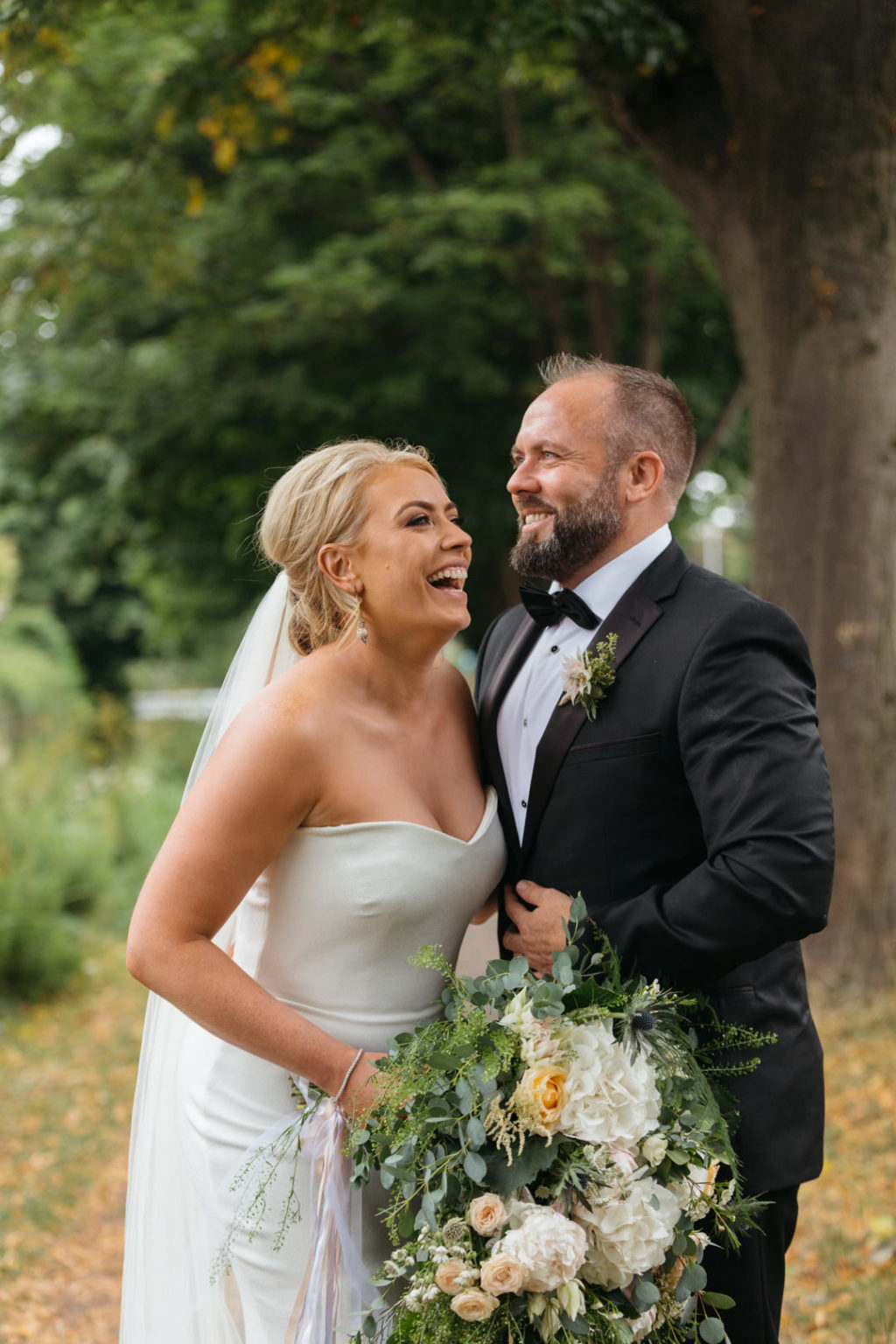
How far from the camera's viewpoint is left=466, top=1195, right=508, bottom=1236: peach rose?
83.3 inches

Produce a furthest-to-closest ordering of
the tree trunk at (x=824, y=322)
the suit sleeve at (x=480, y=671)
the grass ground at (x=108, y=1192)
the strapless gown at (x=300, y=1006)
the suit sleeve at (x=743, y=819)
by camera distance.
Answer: the tree trunk at (x=824, y=322), the grass ground at (x=108, y=1192), the suit sleeve at (x=480, y=671), the strapless gown at (x=300, y=1006), the suit sleeve at (x=743, y=819)

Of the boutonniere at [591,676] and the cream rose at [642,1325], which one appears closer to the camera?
the cream rose at [642,1325]

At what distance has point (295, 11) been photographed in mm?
7012

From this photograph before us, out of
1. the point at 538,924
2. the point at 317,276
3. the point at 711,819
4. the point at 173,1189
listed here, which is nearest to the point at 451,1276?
the point at 538,924

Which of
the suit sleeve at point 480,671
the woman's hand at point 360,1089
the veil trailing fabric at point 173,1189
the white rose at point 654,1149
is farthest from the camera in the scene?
the suit sleeve at point 480,671

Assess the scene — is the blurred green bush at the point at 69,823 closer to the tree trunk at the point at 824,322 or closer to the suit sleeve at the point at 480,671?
the tree trunk at the point at 824,322

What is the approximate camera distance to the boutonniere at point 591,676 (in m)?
2.69

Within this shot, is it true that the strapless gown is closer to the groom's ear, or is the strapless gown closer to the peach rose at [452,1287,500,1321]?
the peach rose at [452,1287,500,1321]

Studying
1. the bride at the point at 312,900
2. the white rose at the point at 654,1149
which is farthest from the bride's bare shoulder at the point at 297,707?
the white rose at the point at 654,1149

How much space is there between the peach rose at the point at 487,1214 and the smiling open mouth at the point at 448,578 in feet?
4.41

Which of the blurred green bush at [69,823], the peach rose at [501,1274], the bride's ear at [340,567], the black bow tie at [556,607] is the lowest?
the blurred green bush at [69,823]

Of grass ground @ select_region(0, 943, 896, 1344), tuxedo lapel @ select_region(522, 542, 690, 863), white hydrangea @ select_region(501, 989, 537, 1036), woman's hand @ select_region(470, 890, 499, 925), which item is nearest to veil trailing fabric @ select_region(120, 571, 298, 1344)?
woman's hand @ select_region(470, 890, 499, 925)

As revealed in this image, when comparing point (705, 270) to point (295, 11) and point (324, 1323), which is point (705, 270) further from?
point (324, 1323)

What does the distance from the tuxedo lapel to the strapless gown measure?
0.17 m
